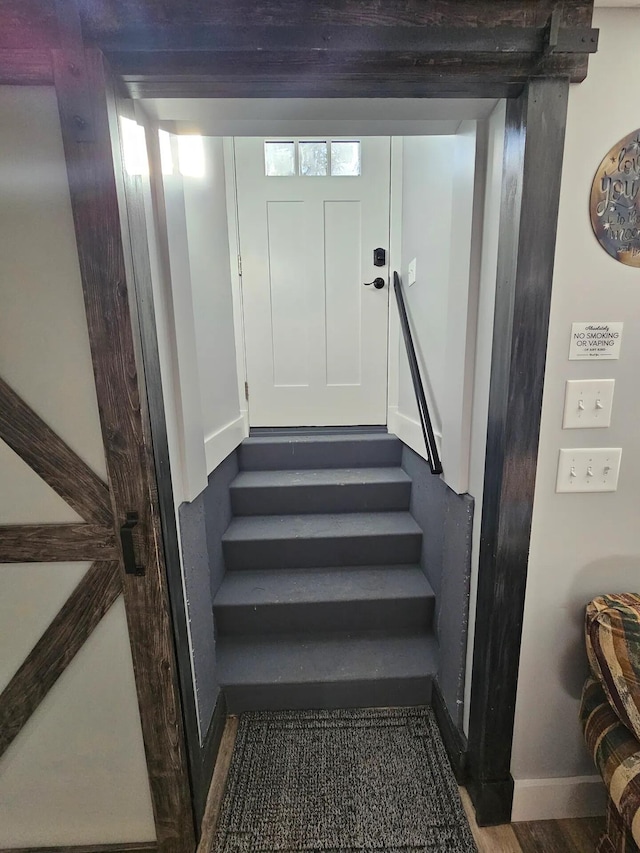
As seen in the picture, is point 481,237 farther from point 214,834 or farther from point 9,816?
point 9,816

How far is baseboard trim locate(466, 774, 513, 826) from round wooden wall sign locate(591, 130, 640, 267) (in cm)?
158

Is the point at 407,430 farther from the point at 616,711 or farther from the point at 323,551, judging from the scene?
the point at 616,711

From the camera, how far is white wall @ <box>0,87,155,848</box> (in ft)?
2.84

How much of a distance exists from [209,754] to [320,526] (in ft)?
3.30

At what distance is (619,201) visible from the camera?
945 mm

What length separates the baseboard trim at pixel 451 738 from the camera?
1322 millimetres

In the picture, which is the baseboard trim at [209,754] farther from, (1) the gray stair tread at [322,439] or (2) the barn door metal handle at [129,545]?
(1) the gray stair tread at [322,439]

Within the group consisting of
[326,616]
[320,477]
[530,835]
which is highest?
[320,477]

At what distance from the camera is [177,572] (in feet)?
3.76

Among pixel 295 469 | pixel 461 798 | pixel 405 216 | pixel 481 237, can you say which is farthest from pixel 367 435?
pixel 461 798

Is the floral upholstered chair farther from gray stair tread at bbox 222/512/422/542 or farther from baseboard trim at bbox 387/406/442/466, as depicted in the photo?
gray stair tread at bbox 222/512/422/542

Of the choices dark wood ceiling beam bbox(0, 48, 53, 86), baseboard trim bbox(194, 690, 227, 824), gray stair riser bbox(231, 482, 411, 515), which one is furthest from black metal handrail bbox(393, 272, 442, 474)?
dark wood ceiling beam bbox(0, 48, 53, 86)

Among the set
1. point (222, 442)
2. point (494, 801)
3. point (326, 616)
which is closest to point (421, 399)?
point (222, 442)

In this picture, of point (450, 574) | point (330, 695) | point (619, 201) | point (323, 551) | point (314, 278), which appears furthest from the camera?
point (314, 278)
